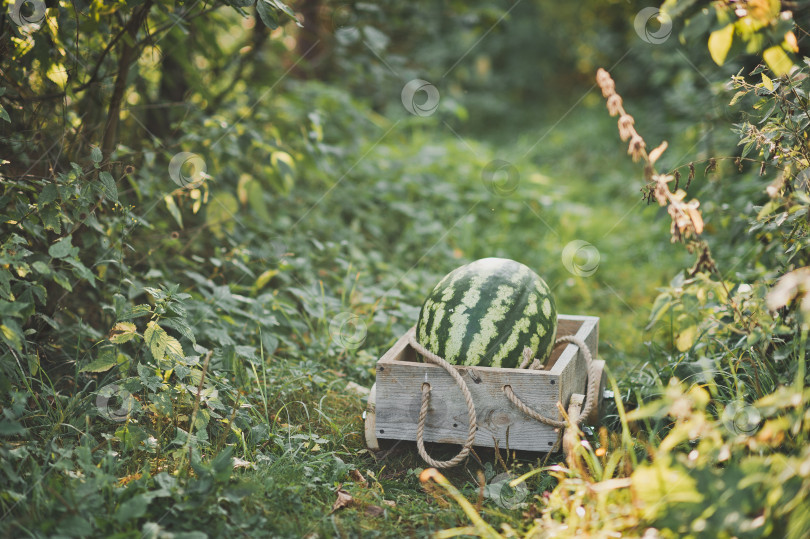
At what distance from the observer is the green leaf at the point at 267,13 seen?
7.57 feet

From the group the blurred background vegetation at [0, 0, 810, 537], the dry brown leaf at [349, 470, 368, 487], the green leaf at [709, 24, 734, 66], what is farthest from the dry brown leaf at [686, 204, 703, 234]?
the dry brown leaf at [349, 470, 368, 487]

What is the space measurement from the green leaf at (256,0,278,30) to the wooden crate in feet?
4.07

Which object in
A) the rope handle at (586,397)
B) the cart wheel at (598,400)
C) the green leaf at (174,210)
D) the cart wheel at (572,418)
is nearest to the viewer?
the cart wheel at (572,418)

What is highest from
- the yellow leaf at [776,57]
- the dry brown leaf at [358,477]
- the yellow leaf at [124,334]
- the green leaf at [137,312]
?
the yellow leaf at [776,57]

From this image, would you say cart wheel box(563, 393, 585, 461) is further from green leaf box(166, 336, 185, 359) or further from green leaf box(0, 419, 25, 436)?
green leaf box(0, 419, 25, 436)

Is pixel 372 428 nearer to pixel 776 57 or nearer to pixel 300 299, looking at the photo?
pixel 300 299

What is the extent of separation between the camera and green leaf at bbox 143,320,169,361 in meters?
2.17

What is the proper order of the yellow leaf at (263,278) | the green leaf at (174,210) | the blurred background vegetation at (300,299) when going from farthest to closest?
the yellow leaf at (263,278) → the green leaf at (174,210) → the blurred background vegetation at (300,299)

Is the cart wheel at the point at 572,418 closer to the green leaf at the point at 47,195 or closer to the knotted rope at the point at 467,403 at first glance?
the knotted rope at the point at 467,403

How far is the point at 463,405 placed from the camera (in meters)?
2.26

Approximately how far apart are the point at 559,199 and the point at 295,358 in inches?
143

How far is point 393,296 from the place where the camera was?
3.56m

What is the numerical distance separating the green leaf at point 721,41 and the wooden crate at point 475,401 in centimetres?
107

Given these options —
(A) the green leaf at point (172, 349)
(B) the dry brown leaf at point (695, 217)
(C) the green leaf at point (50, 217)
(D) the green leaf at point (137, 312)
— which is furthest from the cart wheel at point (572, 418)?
(C) the green leaf at point (50, 217)
